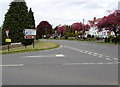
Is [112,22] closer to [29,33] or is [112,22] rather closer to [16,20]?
[16,20]

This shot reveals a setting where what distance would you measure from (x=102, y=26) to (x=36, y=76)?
3984 centimetres

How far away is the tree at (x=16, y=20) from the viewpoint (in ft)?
113

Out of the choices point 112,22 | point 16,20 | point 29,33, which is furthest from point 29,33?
point 112,22

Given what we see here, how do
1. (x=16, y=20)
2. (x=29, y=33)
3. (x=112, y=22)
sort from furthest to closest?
(x=112, y=22)
(x=16, y=20)
(x=29, y=33)

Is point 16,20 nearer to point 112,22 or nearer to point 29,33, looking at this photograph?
point 29,33

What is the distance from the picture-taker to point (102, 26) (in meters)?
45.5

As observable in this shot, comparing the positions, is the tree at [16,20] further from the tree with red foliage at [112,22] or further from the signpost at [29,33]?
the tree with red foliage at [112,22]

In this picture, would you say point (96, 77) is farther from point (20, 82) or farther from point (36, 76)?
point (20, 82)

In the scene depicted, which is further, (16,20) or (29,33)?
(16,20)

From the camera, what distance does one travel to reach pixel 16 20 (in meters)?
35.5

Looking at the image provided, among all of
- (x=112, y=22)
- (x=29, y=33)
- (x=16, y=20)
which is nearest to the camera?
(x=29, y=33)

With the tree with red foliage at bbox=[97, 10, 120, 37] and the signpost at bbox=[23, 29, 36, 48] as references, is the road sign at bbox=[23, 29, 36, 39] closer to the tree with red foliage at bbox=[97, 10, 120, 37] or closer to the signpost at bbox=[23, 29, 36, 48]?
the signpost at bbox=[23, 29, 36, 48]

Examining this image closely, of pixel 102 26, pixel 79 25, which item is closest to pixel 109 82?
pixel 102 26

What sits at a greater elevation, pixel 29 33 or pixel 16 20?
pixel 16 20
